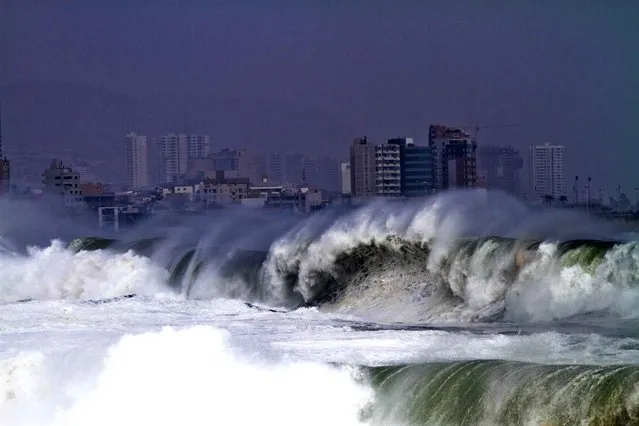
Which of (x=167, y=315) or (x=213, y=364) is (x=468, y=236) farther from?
(x=213, y=364)

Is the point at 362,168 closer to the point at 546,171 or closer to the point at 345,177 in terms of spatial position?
the point at 345,177

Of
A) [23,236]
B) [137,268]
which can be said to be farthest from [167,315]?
[23,236]

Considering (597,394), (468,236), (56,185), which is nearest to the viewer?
(597,394)

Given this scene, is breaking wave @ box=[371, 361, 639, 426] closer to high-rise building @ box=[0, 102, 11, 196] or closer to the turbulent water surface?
the turbulent water surface

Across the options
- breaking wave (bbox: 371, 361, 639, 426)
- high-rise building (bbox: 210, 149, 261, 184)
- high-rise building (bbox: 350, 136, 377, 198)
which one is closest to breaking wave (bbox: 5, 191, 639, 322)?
breaking wave (bbox: 371, 361, 639, 426)

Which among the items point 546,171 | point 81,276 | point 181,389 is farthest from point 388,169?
point 181,389

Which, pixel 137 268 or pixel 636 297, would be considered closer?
pixel 636 297
